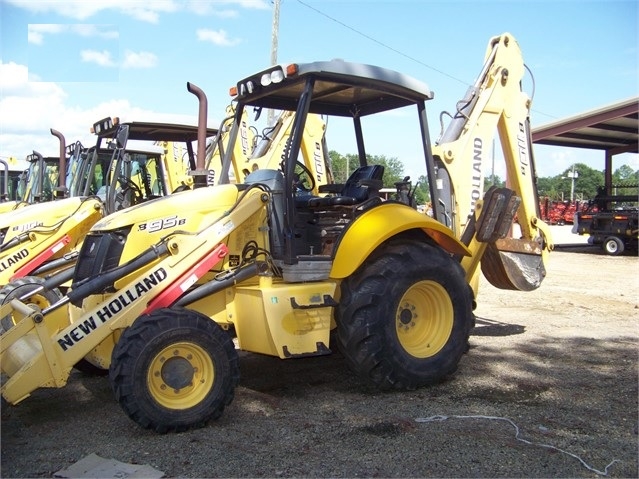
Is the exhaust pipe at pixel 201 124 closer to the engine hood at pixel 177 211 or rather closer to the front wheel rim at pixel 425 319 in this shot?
the engine hood at pixel 177 211

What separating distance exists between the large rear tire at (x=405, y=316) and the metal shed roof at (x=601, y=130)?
42.8 ft

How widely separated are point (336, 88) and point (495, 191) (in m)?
1.78

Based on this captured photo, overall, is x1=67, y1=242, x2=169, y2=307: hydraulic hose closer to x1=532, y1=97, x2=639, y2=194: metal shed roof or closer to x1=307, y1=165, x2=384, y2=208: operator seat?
x1=307, y1=165, x2=384, y2=208: operator seat

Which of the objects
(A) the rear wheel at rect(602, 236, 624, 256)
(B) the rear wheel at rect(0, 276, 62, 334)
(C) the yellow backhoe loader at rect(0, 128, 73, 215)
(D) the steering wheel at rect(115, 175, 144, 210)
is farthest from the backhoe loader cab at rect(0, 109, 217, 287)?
(A) the rear wheel at rect(602, 236, 624, 256)

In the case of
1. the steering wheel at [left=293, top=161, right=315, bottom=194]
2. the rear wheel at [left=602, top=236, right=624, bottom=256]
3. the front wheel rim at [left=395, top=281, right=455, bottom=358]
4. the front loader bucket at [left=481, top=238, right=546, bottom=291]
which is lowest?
the rear wheel at [left=602, top=236, right=624, bottom=256]

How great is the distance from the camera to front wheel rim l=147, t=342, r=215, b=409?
4.00 m

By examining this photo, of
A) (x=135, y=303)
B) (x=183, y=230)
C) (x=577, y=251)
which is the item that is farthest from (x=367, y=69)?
(x=577, y=251)

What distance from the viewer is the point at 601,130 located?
1850 cm

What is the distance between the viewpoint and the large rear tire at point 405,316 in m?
4.64

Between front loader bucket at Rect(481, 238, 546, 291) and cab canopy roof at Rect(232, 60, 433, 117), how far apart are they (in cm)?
181

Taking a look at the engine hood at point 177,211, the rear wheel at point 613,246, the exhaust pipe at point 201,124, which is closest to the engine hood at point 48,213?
the exhaust pipe at point 201,124

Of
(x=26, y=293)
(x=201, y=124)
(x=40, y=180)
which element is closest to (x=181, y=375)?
(x=26, y=293)

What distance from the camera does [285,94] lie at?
5.45 meters

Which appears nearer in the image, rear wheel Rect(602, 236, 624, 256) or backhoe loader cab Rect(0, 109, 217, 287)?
backhoe loader cab Rect(0, 109, 217, 287)
